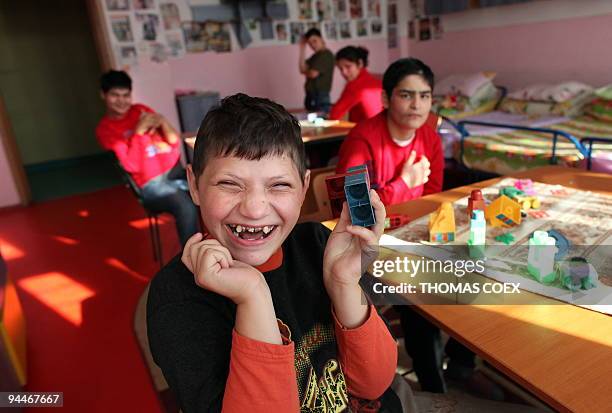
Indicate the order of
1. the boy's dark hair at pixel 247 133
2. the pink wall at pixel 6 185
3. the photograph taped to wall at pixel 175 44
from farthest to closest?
the photograph taped to wall at pixel 175 44 → the pink wall at pixel 6 185 → the boy's dark hair at pixel 247 133

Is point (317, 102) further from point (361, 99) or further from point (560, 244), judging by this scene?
point (560, 244)

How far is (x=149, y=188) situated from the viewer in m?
2.82

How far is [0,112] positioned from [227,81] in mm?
2424

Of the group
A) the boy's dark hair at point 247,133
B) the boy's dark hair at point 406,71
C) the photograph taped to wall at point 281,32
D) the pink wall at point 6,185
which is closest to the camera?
the boy's dark hair at point 247,133

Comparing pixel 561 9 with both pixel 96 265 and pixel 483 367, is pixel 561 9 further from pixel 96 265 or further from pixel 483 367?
pixel 96 265

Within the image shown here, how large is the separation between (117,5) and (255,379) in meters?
4.95

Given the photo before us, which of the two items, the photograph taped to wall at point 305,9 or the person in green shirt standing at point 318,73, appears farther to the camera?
the photograph taped to wall at point 305,9

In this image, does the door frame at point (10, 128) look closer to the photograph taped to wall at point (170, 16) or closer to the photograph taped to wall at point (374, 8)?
the photograph taped to wall at point (170, 16)

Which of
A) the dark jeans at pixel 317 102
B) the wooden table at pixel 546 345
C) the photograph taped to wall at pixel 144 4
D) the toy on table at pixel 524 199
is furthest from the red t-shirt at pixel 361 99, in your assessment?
the wooden table at pixel 546 345

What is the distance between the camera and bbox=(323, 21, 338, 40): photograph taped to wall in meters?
5.94

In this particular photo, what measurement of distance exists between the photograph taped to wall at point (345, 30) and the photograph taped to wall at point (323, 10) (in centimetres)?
24

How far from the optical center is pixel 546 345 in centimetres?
85

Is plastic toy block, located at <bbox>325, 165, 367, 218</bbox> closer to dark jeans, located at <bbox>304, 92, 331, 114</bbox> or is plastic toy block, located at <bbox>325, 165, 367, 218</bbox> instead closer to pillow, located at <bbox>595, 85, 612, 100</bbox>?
pillow, located at <bbox>595, 85, 612, 100</bbox>

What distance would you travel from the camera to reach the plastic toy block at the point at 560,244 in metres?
1.11
